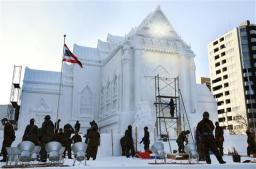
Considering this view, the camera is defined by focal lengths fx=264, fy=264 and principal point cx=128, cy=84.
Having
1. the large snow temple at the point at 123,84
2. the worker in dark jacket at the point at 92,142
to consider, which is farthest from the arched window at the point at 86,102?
the worker in dark jacket at the point at 92,142

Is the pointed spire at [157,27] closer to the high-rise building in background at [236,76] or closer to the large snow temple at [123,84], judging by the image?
the large snow temple at [123,84]

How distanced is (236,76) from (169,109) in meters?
47.2

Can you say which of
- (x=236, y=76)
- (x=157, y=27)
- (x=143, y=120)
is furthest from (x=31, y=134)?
(x=236, y=76)

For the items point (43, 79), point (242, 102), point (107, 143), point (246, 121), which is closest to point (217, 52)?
point (242, 102)

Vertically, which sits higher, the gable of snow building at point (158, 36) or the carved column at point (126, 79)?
the gable of snow building at point (158, 36)

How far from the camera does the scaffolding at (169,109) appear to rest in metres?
26.5

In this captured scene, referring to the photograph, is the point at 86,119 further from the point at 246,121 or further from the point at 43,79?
the point at 246,121

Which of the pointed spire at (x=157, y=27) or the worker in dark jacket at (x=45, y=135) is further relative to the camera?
the pointed spire at (x=157, y=27)

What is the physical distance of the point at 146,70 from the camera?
28359mm

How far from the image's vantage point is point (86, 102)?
34625mm

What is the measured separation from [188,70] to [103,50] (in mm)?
14210

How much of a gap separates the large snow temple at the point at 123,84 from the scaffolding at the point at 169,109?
2.05 feet

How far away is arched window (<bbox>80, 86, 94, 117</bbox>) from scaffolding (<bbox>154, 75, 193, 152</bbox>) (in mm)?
10460

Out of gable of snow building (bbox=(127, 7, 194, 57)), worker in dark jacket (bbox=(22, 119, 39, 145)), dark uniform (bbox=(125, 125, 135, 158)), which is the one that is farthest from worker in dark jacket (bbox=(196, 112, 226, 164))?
gable of snow building (bbox=(127, 7, 194, 57))
